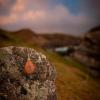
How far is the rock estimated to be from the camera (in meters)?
7.54

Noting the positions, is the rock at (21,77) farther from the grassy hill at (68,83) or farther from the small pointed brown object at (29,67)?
the grassy hill at (68,83)

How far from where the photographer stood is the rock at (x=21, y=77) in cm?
754

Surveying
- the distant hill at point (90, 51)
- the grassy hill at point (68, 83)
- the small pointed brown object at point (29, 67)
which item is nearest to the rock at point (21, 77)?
the small pointed brown object at point (29, 67)

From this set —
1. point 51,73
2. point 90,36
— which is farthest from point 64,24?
point 90,36

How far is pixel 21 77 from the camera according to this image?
761 centimetres

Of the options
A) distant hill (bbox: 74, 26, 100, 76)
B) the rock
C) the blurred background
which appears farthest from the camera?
distant hill (bbox: 74, 26, 100, 76)

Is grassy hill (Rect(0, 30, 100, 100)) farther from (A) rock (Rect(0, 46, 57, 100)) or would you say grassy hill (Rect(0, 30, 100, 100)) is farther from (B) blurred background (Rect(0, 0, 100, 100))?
(A) rock (Rect(0, 46, 57, 100))

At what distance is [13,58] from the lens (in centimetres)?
767

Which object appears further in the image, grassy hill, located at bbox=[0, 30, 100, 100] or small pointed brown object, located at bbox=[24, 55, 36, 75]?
grassy hill, located at bbox=[0, 30, 100, 100]

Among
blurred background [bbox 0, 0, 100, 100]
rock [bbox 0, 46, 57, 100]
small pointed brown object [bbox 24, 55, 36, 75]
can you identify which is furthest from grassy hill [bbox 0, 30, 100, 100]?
small pointed brown object [bbox 24, 55, 36, 75]

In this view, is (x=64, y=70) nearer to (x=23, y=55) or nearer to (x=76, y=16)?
(x=76, y=16)

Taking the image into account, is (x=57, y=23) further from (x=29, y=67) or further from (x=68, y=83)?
(x=29, y=67)

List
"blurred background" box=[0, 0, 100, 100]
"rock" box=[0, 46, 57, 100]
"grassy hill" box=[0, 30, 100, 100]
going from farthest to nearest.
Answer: "grassy hill" box=[0, 30, 100, 100] < "blurred background" box=[0, 0, 100, 100] < "rock" box=[0, 46, 57, 100]

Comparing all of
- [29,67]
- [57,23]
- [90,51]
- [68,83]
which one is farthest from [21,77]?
[90,51]
